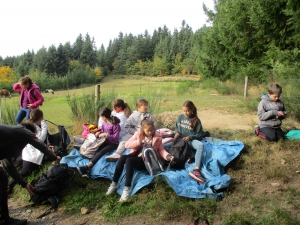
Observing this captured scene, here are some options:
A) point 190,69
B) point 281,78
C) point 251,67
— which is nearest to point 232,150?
point 281,78

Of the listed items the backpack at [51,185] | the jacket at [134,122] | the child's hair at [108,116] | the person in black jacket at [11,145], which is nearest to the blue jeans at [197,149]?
the jacket at [134,122]

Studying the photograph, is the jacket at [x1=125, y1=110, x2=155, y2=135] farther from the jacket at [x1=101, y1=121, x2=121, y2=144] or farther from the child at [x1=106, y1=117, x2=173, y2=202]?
the child at [x1=106, y1=117, x2=173, y2=202]

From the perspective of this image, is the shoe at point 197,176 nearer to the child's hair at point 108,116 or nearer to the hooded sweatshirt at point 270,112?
the child's hair at point 108,116

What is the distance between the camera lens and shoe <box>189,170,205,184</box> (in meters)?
3.88

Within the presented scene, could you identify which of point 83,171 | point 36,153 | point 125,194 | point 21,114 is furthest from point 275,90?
point 21,114

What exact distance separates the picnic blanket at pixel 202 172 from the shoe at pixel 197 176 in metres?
0.05

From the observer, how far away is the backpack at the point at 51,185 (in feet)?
12.7

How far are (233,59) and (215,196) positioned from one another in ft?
40.2

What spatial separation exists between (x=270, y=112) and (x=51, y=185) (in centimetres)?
383

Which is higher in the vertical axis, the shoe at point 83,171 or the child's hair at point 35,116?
the child's hair at point 35,116

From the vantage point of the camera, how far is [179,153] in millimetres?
4328

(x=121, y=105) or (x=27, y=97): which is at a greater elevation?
(x=27, y=97)

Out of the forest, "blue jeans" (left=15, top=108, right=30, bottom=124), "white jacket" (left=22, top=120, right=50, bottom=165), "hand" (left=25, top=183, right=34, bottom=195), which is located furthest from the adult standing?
"hand" (left=25, top=183, right=34, bottom=195)

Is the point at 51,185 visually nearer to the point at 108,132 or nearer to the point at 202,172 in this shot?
the point at 108,132
